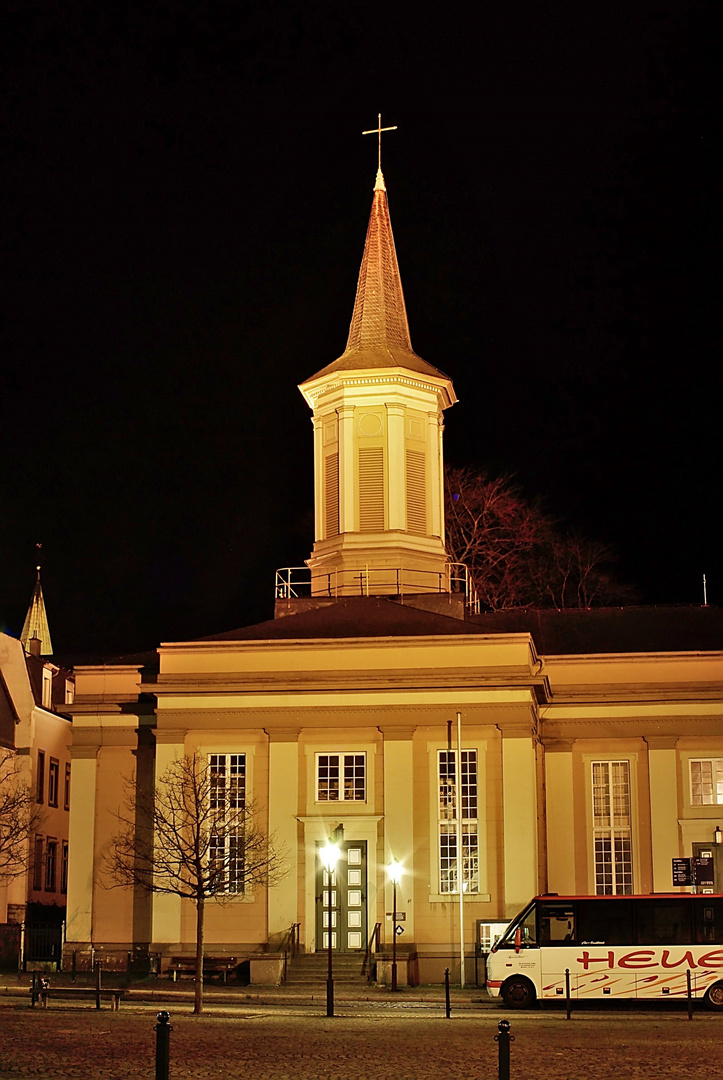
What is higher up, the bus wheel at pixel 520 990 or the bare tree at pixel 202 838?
the bare tree at pixel 202 838

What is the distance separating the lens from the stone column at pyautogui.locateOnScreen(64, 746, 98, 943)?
1639 inches

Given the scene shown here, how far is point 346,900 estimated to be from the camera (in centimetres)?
3950

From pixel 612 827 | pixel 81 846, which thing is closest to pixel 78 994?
pixel 81 846

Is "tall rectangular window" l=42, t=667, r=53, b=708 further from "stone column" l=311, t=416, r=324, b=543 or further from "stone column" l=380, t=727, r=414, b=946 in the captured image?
"stone column" l=380, t=727, r=414, b=946

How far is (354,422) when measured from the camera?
45594 mm

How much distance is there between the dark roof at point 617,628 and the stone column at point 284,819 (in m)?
8.63

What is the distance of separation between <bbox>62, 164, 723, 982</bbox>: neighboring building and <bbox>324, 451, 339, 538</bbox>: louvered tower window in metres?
0.07

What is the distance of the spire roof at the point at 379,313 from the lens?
152 feet

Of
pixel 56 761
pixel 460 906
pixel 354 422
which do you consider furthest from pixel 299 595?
pixel 56 761

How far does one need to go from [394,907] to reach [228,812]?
5479mm

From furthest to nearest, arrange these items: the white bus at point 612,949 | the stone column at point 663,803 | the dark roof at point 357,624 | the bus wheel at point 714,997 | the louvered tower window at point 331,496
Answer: the louvered tower window at point 331,496
the stone column at point 663,803
the dark roof at point 357,624
the white bus at point 612,949
the bus wheel at point 714,997

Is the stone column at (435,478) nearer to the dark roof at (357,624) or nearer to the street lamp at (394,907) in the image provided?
the dark roof at (357,624)

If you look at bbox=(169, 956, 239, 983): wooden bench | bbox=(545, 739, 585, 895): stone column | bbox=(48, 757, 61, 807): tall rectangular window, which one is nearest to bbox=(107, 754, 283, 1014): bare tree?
bbox=(169, 956, 239, 983): wooden bench

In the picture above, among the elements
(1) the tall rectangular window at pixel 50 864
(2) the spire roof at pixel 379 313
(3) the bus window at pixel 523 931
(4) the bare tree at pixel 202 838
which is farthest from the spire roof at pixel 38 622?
(3) the bus window at pixel 523 931
